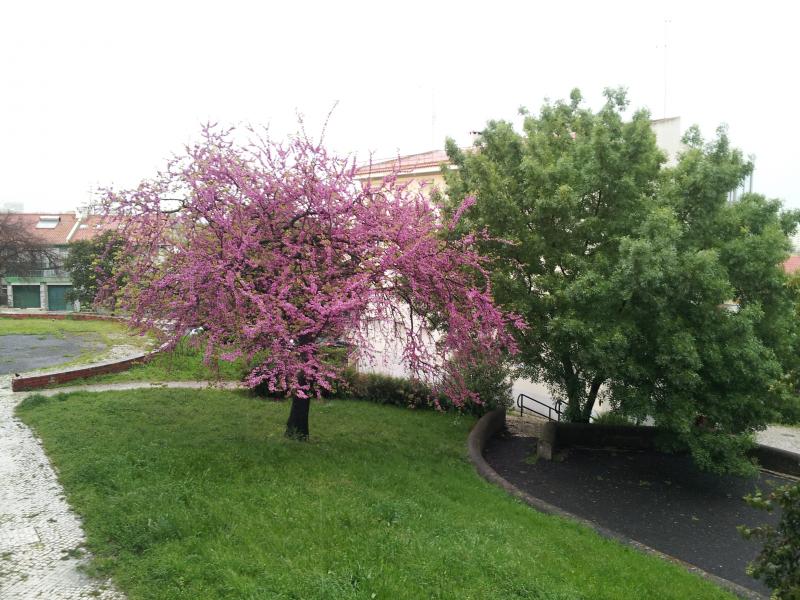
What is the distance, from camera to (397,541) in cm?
493

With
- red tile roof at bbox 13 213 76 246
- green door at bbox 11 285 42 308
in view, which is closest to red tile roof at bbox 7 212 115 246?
red tile roof at bbox 13 213 76 246

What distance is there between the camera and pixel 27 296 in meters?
43.4

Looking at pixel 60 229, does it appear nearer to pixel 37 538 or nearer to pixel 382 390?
pixel 382 390

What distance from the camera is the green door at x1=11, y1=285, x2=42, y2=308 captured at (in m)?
43.2

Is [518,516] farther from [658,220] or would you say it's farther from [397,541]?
[658,220]

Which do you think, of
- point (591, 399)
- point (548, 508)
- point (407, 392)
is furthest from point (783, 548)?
point (407, 392)

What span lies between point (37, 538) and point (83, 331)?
1858cm

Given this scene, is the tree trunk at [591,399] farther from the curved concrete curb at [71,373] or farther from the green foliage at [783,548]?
the curved concrete curb at [71,373]

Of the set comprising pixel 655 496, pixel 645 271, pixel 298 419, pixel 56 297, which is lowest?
pixel 655 496

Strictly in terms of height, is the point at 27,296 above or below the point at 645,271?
below

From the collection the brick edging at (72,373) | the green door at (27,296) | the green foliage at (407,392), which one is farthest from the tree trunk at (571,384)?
the green door at (27,296)

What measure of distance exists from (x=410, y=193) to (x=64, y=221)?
4422 cm

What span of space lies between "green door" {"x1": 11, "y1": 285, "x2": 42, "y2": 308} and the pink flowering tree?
43054 mm

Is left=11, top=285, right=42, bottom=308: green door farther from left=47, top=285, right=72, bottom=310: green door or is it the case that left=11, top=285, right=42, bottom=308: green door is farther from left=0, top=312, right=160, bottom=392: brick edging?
left=0, top=312, right=160, bottom=392: brick edging
